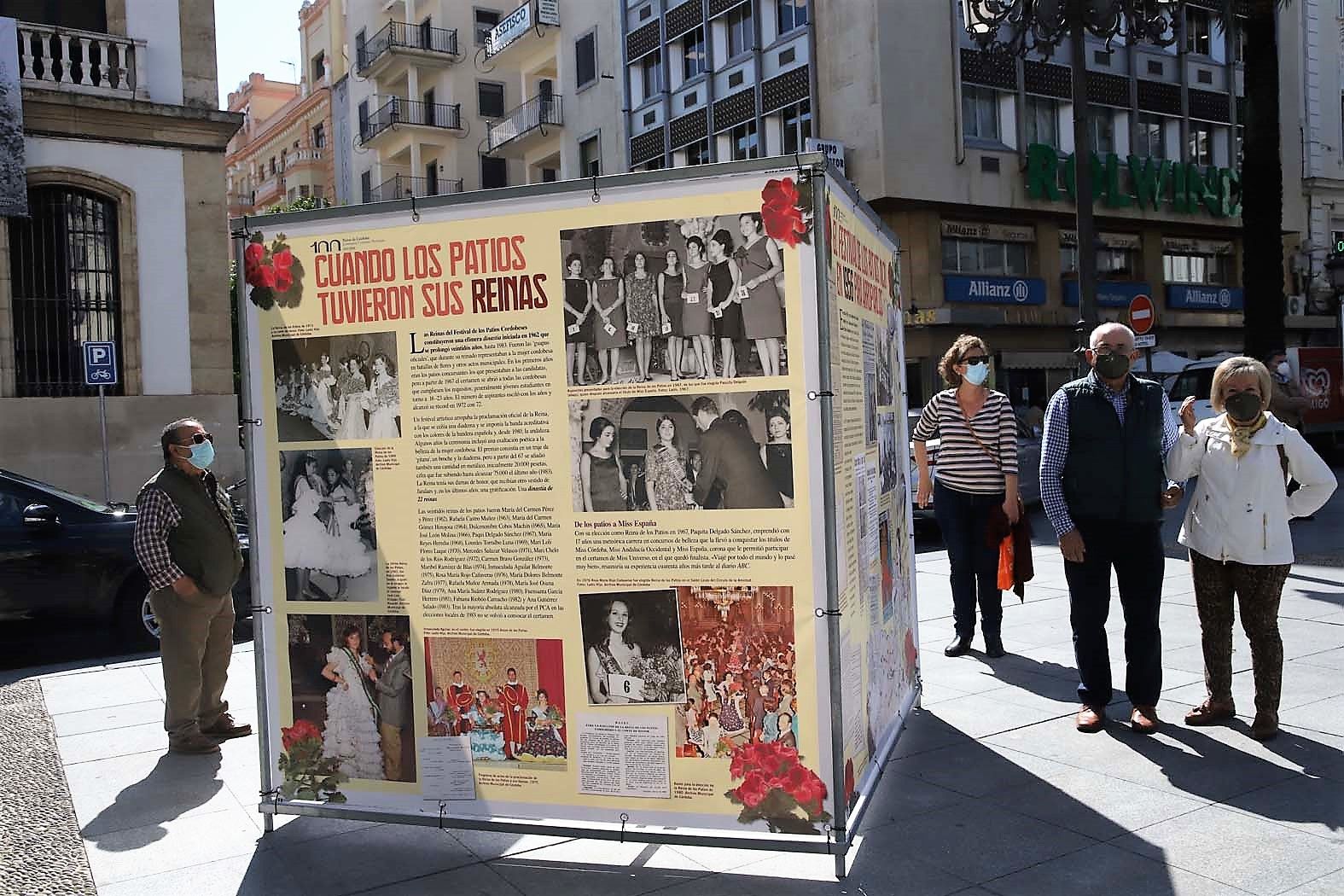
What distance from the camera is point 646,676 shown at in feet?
13.6

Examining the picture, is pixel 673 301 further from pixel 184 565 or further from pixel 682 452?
pixel 184 565

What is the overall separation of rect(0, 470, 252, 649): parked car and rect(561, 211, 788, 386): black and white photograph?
5.79m

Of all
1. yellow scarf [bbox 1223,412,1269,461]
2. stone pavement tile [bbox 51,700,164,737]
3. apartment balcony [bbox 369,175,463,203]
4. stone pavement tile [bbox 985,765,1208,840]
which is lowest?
stone pavement tile [bbox 51,700,164,737]

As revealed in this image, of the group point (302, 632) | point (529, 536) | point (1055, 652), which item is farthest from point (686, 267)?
point (1055, 652)

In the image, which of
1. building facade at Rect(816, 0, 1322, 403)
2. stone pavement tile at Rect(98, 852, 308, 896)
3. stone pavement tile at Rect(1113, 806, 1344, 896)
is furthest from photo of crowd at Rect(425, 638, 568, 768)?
building facade at Rect(816, 0, 1322, 403)

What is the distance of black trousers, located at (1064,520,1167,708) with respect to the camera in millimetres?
5664

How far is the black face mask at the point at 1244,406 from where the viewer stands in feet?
18.0

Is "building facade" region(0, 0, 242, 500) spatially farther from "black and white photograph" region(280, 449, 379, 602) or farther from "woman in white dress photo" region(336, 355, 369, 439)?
A: "woman in white dress photo" region(336, 355, 369, 439)

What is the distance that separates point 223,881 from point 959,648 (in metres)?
4.76

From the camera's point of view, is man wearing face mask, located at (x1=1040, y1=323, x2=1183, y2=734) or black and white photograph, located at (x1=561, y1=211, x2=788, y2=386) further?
man wearing face mask, located at (x1=1040, y1=323, x2=1183, y2=734)

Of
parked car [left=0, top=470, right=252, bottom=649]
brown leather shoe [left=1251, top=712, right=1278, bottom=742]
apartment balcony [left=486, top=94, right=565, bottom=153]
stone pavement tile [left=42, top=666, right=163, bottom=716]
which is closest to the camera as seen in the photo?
brown leather shoe [left=1251, top=712, right=1278, bottom=742]

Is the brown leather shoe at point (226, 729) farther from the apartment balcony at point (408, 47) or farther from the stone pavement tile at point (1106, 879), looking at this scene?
the apartment balcony at point (408, 47)

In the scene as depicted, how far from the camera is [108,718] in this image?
276 inches

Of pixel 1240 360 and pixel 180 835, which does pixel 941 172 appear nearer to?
pixel 1240 360
